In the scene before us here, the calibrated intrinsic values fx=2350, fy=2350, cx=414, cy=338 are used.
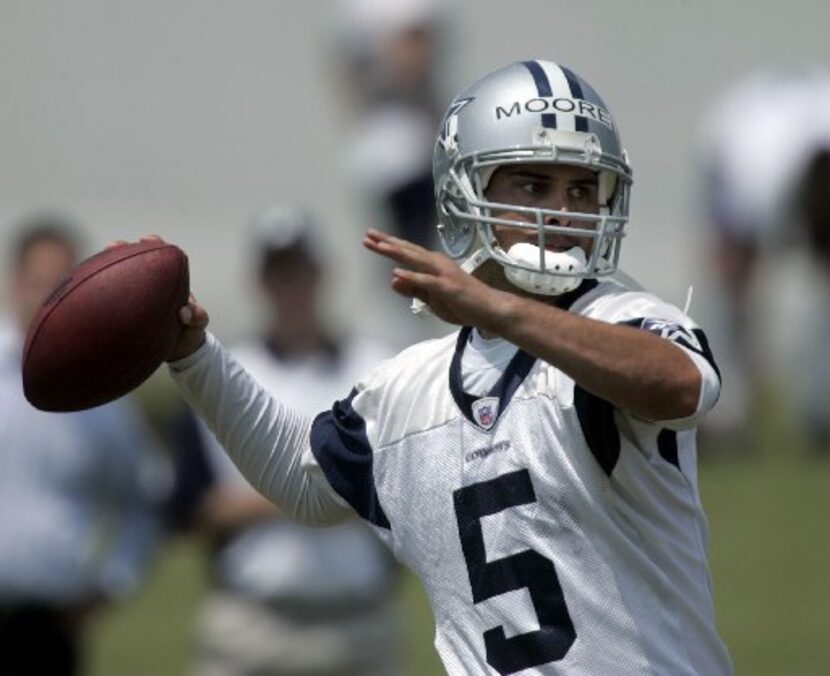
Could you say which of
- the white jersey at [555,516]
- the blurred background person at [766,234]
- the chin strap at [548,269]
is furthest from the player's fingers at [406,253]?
the blurred background person at [766,234]

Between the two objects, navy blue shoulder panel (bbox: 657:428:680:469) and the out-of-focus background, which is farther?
the out-of-focus background

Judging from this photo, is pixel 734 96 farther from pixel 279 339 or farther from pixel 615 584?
pixel 615 584

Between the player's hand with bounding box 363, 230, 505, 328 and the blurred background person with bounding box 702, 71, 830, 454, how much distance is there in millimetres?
7684

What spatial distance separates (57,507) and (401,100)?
15.9 ft

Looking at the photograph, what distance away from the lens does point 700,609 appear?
4086 mm

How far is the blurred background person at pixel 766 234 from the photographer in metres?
11.6

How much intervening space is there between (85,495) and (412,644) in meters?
2.22

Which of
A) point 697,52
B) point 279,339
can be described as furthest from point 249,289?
point 279,339

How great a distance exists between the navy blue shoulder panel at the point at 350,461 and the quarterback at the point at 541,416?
1cm

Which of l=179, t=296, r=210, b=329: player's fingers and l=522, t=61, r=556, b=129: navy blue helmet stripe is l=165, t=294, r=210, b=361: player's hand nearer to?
l=179, t=296, r=210, b=329: player's fingers

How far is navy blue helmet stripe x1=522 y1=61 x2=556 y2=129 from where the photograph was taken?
163 inches

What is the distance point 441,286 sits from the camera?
3760 millimetres

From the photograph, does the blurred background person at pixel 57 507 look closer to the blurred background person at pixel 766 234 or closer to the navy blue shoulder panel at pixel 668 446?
the navy blue shoulder panel at pixel 668 446

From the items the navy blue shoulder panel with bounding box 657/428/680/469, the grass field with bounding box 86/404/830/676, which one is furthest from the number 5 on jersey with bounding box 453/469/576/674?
the grass field with bounding box 86/404/830/676
